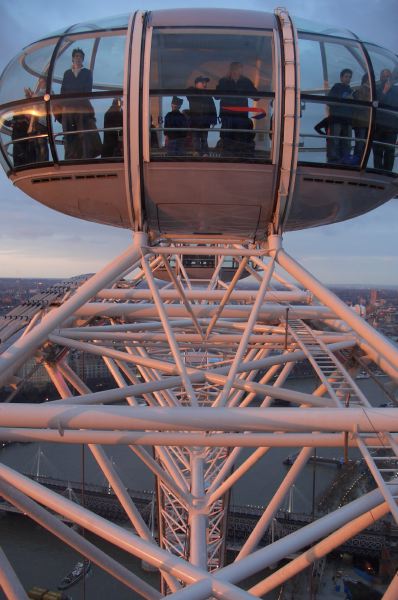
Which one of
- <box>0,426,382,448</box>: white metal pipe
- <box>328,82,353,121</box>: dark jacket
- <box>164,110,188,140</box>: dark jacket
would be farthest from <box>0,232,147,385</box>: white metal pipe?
Answer: <box>328,82,353,121</box>: dark jacket

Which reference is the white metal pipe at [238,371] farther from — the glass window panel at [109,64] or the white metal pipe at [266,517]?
the glass window panel at [109,64]

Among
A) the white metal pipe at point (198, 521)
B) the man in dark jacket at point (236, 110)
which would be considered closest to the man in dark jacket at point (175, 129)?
the man in dark jacket at point (236, 110)

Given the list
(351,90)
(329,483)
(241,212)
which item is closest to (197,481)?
(241,212)

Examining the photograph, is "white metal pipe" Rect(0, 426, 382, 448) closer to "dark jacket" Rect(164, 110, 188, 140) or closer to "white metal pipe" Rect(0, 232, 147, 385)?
"white metal pipe" Rect(0, 232, 147, 385)

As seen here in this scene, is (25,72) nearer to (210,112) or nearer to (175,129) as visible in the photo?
(175,129)

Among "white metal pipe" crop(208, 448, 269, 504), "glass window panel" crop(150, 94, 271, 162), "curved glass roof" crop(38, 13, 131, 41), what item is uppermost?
"curved glass roof" crop(38, 13, 131, 41)

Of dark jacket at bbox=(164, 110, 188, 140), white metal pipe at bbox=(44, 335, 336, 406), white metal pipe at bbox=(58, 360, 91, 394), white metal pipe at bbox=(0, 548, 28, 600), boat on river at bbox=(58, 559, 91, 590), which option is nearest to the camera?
white metal pipe at bbox=(0, 548, 28, 600)

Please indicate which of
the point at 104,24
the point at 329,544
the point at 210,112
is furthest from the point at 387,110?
the point at 329,544
